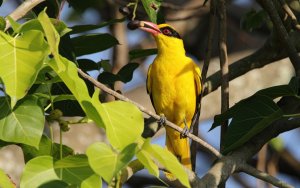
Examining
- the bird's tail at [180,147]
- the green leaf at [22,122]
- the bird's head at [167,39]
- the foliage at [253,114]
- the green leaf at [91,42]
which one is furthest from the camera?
the bird's head at [167,39]

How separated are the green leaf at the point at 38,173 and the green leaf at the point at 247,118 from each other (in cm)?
111

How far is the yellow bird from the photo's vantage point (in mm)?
4602

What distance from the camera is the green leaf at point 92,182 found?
2098 mm

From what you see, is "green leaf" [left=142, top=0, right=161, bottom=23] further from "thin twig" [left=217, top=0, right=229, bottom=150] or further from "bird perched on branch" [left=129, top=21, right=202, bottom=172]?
"bird perched on branch" [left=129, top=21, right=202, bottom=172]

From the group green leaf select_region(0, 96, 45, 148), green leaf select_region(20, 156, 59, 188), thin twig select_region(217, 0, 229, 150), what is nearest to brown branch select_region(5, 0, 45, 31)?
green leaf select_region(0, 96, 45, 148)

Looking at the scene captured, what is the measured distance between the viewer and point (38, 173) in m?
2.09

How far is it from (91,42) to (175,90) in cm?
138

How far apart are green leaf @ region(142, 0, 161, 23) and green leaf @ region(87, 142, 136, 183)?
1338 millimetres

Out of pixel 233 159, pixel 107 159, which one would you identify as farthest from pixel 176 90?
pixel 107 159

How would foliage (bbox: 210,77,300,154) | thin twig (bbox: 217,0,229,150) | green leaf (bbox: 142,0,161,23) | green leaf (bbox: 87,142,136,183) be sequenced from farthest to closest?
thin twig (bbox: 217,0,229,150)
green leaf (bbox: 142,0,161,23)
foliage (bbox: 210,77,300,154)
green leaf (bbox: 87,142,136,183)

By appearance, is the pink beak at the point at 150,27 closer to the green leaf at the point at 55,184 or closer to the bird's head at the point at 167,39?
the bird's head at the point at 167,39

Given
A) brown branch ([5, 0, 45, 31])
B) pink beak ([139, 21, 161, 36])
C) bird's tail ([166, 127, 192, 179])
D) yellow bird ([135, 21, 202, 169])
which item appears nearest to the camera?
brown branch ([5, 0, 45, 31])

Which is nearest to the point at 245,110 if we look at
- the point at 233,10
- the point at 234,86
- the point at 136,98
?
the point at 136,98

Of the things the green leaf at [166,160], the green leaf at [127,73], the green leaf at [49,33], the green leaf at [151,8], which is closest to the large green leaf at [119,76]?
the green leaf at [127,73]
